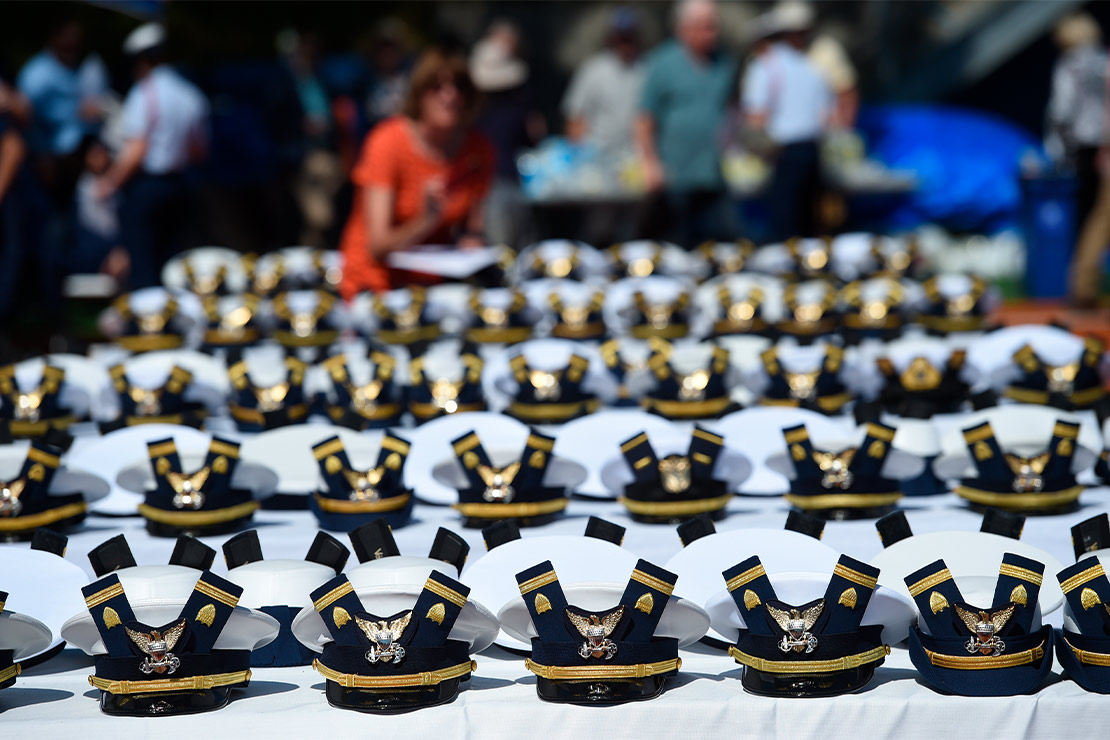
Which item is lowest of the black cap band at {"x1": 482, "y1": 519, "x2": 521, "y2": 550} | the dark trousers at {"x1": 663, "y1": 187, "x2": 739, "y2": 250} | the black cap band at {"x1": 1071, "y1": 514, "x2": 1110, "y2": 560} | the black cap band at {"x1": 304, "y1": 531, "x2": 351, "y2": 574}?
the black cap band at {"x1": 1071, "y1": 514, "x2": 1110, "y2": 560}

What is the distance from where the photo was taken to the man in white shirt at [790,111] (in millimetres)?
6645

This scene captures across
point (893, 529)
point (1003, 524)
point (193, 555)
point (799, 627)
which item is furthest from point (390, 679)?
point (1003, 524)

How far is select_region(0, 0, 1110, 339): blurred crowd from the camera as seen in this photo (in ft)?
16.8

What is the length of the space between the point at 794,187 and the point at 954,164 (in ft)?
10.1

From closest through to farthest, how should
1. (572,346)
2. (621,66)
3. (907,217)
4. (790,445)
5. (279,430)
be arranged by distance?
(790,445) → (279,430) → (572,346) → (621,66) → (907,217)

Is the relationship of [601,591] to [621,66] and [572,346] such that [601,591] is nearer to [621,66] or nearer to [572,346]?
[572,346]

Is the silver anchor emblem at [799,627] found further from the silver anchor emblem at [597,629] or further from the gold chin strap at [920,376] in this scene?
the gold chin strap at [920,376]

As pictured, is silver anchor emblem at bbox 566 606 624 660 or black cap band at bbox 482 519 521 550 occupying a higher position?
black cap band at bbox 482 519 521 550

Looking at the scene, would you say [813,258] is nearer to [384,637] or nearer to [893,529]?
[893,529]

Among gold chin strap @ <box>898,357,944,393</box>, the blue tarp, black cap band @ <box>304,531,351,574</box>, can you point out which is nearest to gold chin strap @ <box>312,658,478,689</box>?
black cap band @ <box>304,531,351,574</box>

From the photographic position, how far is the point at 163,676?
5.76ft

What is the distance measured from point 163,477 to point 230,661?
883mm

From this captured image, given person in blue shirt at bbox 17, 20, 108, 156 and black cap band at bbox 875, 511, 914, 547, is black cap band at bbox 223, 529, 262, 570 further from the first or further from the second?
person in blue shirt at bbox 17, 20, 108, 156

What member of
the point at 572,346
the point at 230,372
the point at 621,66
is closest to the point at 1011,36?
the point at 621,66
